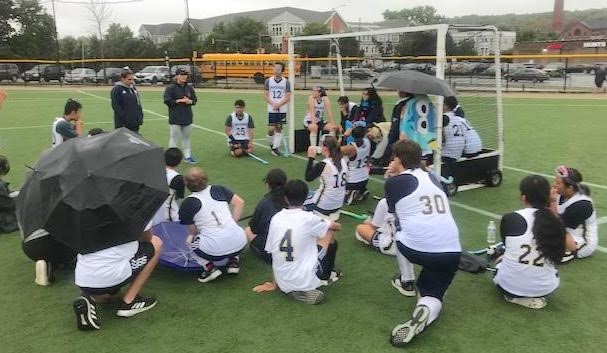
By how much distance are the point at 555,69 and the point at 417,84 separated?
1244 inches

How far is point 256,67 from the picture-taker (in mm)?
36969

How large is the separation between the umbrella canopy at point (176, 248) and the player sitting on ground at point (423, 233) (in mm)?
2074

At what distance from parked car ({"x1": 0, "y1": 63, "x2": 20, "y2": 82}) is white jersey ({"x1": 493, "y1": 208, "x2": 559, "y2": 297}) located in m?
39.3

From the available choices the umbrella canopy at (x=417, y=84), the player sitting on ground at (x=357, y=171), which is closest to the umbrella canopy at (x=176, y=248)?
the player sitting on ground at (x=357, y=171)

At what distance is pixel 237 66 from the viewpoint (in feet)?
124

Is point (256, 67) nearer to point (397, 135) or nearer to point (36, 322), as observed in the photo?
point (397, 135)

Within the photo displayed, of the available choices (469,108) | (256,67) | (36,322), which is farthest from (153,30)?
(36,322)

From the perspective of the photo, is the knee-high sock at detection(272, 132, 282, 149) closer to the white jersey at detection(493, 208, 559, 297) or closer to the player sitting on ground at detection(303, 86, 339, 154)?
the player sitting on ground at detection(303, 86, 339, 154)

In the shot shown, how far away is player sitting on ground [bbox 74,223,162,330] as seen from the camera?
12.8 ft

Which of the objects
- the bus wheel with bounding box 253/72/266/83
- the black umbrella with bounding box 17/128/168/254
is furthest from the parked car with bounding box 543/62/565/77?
the black umbrella with bounding box 17/128/168/254

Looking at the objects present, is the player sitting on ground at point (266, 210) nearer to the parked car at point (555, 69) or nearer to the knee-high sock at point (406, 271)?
the knee-high sock at point (406, 271)

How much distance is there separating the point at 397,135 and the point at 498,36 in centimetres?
258

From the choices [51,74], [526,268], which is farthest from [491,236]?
[51,74]

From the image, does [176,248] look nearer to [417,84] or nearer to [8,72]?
[417,84]
